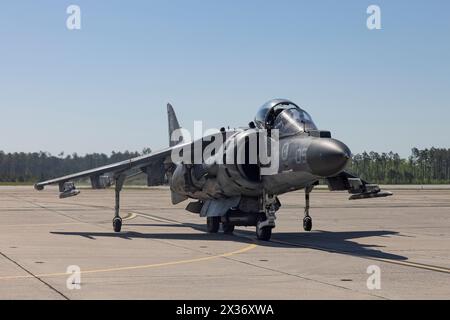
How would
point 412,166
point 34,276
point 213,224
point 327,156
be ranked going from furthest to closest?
point 412,166 → point 213,224 → point 327,156 → point 34,276

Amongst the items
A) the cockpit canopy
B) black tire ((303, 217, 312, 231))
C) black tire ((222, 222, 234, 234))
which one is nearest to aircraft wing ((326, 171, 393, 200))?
black tire ((303, 217, 312, 231))

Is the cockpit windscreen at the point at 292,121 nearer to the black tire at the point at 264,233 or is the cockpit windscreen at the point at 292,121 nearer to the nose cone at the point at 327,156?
the nose cone at the point at 327,156

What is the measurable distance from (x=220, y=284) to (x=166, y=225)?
16.9m

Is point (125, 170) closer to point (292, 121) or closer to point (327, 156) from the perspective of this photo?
point (292, 121)

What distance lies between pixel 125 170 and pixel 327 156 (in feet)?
33.6

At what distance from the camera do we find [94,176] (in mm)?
25094

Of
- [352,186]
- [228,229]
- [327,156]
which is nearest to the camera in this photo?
[327,156]

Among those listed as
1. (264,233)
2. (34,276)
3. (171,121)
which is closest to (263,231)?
(264,233)

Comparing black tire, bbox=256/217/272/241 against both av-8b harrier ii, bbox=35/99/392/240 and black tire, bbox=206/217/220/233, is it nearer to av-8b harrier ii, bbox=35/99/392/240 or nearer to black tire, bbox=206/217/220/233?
av-8b harrier ii, bbox=35/99/392/240

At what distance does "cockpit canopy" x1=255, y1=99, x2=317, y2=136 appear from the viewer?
19562 millimetres

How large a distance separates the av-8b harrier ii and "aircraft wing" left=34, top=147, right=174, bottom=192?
4cm

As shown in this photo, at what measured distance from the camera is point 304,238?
21828 millimetres

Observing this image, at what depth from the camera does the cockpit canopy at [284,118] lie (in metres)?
19.6

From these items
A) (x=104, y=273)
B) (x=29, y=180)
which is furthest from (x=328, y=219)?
(x=29, y=180)
